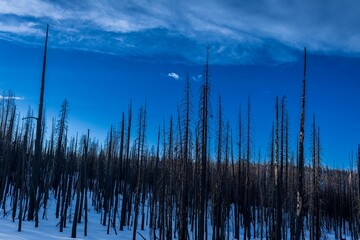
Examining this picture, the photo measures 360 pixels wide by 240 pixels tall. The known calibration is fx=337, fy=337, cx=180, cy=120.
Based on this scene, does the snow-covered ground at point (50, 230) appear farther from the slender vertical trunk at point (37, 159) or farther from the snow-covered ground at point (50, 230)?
the slender vertical trunk at point (37, 159)

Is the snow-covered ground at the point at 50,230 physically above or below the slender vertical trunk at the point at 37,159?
below

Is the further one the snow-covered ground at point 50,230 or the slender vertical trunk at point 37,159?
the slender vertical trunk at point 37,159

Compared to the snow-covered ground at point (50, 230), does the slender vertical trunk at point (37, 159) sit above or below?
above

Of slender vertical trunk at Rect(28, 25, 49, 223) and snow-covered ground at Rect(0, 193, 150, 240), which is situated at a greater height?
slender vertical trunk at Rect(28, 25, 49, 223)

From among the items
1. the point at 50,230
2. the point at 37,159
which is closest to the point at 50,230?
the point at 50,230

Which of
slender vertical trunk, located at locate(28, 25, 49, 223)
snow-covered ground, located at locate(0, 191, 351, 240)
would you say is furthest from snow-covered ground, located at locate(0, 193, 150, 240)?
slender vertical trunk, located at locate(28, 25, 49, 223)

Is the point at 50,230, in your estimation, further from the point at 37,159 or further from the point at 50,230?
the point at 37,159

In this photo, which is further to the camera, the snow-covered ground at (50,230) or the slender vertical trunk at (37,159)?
the slender vertical trunk at (37,159)

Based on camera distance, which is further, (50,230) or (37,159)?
(37,159)

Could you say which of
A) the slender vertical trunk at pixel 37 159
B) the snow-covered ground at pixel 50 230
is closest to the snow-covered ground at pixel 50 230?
the snow-covered ground at pixel 50 230

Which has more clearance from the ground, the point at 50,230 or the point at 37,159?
the point at 37,159

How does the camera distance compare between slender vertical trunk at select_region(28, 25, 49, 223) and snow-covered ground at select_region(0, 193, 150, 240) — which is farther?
slender vertical trunk at select_region(28, 25, 49, 223)

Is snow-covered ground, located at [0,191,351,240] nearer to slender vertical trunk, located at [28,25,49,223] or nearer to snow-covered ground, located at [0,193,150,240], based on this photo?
snow-covered ground, located at [0,193,150,240]

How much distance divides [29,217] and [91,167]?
22.7m
